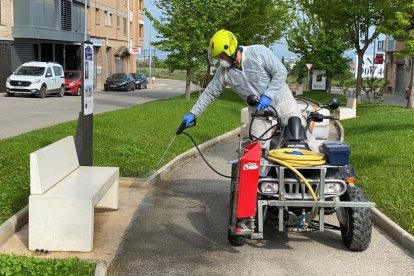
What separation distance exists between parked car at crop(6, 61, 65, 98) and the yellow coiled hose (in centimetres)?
2652

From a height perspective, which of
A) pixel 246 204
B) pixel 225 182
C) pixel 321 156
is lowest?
pixel 225 182

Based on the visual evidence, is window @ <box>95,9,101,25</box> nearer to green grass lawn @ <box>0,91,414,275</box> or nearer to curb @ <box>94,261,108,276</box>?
green grass lawn @ <box>0,91,414,275</box>

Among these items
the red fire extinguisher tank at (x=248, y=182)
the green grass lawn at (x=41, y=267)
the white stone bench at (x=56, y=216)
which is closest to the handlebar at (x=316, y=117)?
the red fire extinguisher tank at (x=248, y=182)

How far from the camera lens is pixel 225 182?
29.4ft

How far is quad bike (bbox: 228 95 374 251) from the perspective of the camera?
5035 mm

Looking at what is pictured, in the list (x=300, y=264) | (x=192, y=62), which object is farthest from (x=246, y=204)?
(x=192, y=62)

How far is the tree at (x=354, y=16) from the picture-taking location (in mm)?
23203

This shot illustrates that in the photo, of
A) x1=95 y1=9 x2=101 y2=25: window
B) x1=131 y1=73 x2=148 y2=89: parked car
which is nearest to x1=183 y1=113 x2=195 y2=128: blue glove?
x1=131 y1=73 x2=148 y2=89: parked car

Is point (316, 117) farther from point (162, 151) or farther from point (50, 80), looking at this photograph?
point (50, 80)

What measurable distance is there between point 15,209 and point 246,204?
2.66 meters

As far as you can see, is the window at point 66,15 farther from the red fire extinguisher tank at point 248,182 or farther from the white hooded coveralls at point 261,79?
the red fire extinguisher tank at point 248,182

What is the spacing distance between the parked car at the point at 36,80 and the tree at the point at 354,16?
1417cm

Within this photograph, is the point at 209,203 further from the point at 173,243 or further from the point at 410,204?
the point at 410,204

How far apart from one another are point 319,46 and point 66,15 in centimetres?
1817
